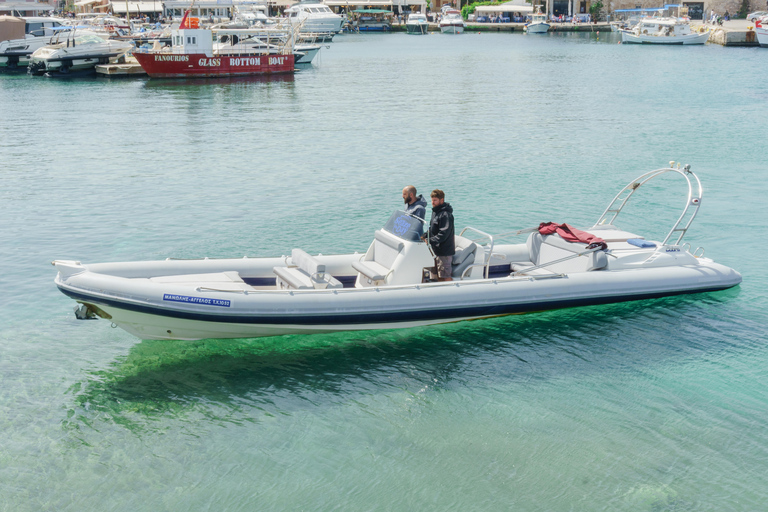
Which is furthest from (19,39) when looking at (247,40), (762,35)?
(762,35)

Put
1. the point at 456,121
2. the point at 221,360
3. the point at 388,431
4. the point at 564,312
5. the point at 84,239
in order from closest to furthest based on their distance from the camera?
the point at 388,431, the point at 221,360, the point at 564,312, the point at 84,239, the point at 456,121

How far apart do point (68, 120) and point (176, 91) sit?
11098mm

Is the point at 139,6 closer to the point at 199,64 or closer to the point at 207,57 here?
the point at 207,57

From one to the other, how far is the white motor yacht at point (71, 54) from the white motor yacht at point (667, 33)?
161 feet

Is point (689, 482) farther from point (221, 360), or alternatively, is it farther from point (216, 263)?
point (216, 263)

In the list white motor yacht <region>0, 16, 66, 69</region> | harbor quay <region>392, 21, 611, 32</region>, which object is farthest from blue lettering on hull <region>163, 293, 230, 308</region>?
harbor quay <region>392, 21, 611, 32</region>

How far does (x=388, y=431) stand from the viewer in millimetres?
8344

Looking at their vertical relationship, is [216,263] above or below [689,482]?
above

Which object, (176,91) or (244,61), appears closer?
(176,91)

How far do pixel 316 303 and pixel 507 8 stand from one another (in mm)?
101489

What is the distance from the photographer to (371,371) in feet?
31.6

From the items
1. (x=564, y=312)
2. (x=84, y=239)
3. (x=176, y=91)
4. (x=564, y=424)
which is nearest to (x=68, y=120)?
(x=176, y=91)

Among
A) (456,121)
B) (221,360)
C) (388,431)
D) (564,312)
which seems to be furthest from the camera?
(456,121)

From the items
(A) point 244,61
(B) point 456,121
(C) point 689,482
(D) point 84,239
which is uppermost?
(A) point 244,61
